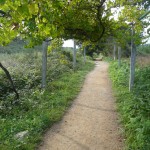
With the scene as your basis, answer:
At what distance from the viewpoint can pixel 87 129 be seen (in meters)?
7.17

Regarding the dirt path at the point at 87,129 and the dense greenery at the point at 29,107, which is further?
the dense greenery at the point at 29,107

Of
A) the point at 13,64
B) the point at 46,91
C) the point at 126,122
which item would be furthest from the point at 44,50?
the point at 13,64

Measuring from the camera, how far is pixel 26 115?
26.7 feet

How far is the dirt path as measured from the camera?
240 inches

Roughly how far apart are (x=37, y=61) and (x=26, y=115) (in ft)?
38.3

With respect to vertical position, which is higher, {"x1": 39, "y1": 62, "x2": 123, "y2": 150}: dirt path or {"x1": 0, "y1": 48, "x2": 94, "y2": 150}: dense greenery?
{"x1": 0, "y1": 48, "x2": 94, "y2": 150}: dense greenery

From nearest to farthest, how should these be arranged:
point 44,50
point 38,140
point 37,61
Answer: point 38,140 < point 44,50 < point 37,61

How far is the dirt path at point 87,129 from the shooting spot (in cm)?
609

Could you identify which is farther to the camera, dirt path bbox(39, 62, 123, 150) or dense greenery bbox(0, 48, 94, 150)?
dense greenery bbox(0, 48, 94, 150)

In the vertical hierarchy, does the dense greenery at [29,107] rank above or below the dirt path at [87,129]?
above

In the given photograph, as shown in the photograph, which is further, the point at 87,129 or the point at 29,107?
the point at 29,107

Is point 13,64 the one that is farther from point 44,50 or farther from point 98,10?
point 98,10

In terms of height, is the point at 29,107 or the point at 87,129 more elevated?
the point at 29,107

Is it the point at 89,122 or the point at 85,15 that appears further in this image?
the point at 89,122
